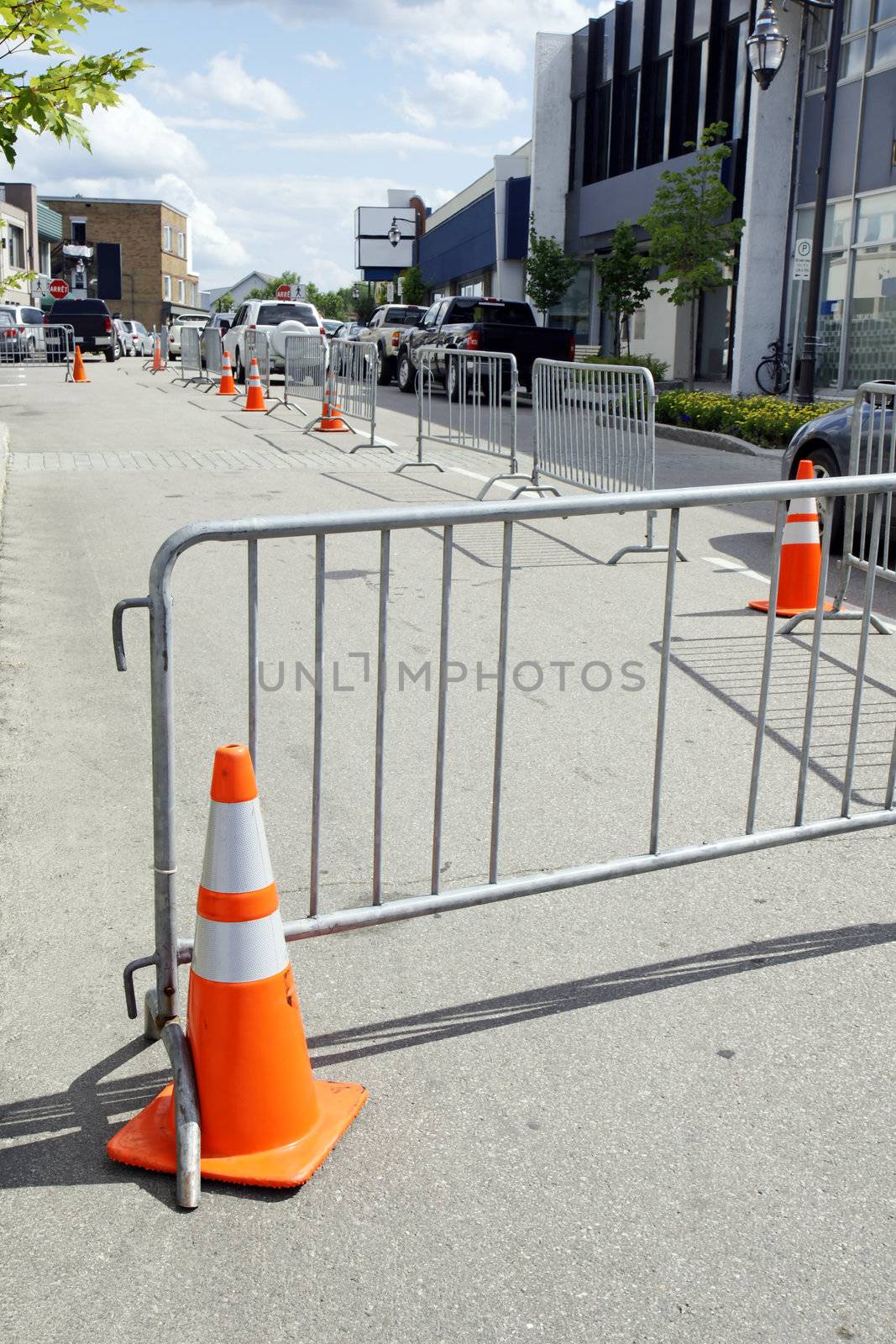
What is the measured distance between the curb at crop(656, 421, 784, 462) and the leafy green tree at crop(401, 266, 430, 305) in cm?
4578

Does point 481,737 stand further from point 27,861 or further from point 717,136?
point 717,136

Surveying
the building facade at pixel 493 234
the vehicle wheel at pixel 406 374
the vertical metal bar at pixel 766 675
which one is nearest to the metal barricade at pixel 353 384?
the vehicle wheel at pixel 406 374

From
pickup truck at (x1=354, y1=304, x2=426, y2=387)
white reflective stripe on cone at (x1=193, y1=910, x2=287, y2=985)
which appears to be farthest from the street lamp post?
white reflective stripe on cone at (x1=193, y1=910, x2=287, y2=985)

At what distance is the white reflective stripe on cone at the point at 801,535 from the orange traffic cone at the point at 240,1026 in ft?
18.3

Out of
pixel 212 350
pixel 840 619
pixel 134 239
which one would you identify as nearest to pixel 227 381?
pixel 212 350

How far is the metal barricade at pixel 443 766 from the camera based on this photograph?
3.27m

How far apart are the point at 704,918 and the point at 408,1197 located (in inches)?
64.7

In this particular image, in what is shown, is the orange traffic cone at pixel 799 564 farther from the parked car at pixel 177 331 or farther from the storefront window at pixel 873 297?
the parked car at pixel 177 331

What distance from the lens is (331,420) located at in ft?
63.5

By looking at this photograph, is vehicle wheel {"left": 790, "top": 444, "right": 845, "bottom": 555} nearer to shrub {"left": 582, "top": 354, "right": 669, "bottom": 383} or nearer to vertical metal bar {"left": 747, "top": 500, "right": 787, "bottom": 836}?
vertical metal bar {"left": 747, "top": 500, "right": 787, "bottom": 836}

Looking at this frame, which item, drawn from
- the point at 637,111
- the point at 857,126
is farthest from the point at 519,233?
the point at 857,126

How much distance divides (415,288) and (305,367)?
44933 millimetres

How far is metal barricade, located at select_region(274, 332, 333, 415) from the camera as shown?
20688 millimetres

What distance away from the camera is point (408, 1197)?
2.83 m
